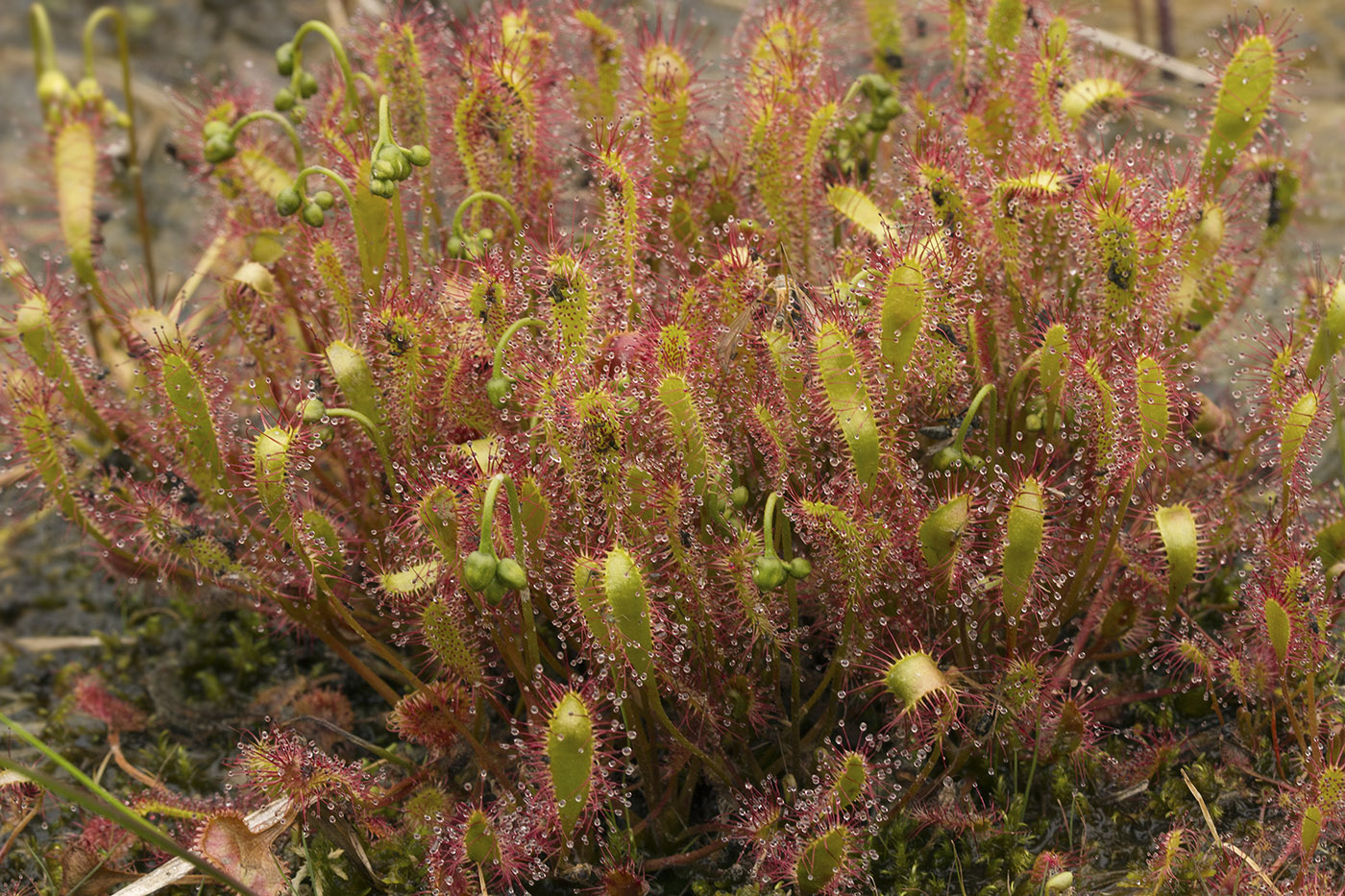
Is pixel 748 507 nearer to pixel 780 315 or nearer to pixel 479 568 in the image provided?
pixel 780 315

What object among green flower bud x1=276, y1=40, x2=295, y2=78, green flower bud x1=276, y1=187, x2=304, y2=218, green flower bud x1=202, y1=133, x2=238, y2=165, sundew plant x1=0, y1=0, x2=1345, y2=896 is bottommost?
sundew plant x1=0, y1=0, x2=1345, y2=896

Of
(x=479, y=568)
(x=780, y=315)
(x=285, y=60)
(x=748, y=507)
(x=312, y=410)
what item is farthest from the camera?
(x=285, y=60)

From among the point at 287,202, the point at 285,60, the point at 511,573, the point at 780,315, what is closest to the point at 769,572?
the point at 511,573

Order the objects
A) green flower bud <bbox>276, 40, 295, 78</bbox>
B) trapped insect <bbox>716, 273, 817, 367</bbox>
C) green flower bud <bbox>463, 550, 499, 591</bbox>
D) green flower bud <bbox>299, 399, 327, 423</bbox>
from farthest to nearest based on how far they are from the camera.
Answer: green flower bud <bbox>276, 40, 295, 78</bbox>, trapped insect <bbox>716, 273, 817, 367</bbox>, green flower bud <bbox>299, 399, 327, 423</bbox>, green flower bud <bbox>463, 550, 499, 591</bbox>

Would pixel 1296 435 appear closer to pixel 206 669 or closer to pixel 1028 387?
pixel 1028 387

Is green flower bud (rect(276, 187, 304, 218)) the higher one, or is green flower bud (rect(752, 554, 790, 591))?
green flower bud (rect(276, 187, 304, 218))

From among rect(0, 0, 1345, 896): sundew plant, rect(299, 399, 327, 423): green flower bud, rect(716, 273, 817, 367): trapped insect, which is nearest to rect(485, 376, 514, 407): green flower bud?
rect(0, 0, 1345, 896): sundew plant

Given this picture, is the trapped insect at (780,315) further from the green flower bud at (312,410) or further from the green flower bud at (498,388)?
the green flower bud at (312,410)

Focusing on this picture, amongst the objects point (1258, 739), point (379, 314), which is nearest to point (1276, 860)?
point (1258, 739)

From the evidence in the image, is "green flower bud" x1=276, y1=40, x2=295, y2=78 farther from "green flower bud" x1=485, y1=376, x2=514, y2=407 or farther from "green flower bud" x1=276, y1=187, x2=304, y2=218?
"green flower bud" x1=485, y1=376, x2=514, y2=407
